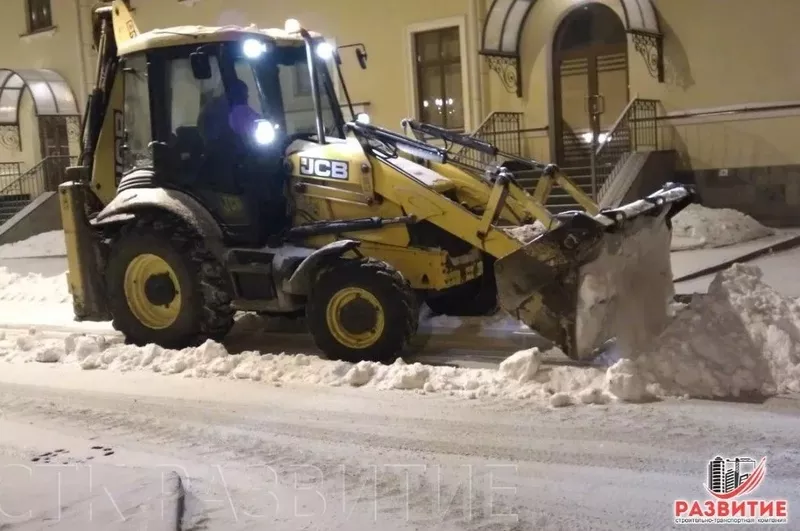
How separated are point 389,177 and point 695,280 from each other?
4.63 m

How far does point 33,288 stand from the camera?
12.5m

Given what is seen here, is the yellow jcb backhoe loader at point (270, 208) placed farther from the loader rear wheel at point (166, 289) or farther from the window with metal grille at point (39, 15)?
the window with metal grille at point (39, 15)

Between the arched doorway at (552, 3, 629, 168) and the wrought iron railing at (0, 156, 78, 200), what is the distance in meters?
13.7

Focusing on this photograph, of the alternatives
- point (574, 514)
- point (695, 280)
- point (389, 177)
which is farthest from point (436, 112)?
point (574, 514)

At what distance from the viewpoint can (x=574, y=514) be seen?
421 cm

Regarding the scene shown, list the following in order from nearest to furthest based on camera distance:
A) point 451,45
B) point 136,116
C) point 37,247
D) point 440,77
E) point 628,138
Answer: point 136,116
point 628,138
point 451,45
point 440,77
point 37,247

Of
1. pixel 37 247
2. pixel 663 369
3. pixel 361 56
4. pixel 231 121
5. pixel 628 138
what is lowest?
pixel 37 247

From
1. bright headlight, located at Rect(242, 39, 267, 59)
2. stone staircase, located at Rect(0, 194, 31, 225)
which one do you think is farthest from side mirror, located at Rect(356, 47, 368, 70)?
stone staircase, located at Rect(0, 194, 31, 225)

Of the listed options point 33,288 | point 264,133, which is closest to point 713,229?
point 264,133

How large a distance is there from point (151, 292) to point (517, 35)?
1101cm

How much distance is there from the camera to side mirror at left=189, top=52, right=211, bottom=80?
7234 mm

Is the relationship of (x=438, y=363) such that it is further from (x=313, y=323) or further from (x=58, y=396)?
(x=58, y=396)

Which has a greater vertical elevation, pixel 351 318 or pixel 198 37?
pixel 198 37

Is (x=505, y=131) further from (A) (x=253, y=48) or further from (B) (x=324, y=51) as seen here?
(A) (x=253, y=48)
